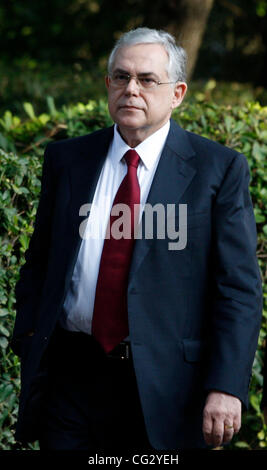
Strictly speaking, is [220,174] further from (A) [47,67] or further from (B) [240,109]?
(A) [47,67]

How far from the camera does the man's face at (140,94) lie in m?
3.17

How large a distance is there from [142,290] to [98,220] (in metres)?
0.35

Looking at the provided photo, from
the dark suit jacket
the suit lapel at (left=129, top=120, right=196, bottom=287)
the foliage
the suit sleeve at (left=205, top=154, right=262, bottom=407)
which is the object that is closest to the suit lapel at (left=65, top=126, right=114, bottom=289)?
the dark suit jacket

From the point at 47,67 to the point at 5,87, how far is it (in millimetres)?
2608

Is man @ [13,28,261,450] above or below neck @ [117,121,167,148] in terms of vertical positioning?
below

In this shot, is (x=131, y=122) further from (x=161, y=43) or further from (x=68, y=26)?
(x=68, y=26)

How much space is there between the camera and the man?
3020 mm

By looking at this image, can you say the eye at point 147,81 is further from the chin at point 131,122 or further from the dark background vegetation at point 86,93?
the dark background vegetation at point 86,93

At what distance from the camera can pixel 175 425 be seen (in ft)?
10.2

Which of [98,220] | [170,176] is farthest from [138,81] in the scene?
[98,220]

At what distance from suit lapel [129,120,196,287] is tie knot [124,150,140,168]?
9 cm

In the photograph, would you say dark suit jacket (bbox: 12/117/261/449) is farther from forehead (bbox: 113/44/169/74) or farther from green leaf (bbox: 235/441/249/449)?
green leaf (bbox: 235/441/249/449)

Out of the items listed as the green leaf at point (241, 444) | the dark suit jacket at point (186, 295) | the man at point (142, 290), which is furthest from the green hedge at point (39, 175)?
the dark suit jacket at point (186, 295)

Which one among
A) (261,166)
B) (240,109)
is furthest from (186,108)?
(261,166)
